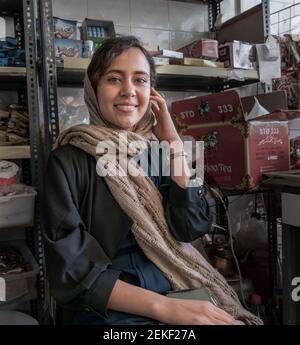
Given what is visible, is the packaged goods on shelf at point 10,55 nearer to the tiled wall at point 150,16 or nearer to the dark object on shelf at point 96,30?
the dark object on shelf at point 96,30

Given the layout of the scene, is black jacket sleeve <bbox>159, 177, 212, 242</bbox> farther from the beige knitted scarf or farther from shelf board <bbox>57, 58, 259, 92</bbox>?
shelf board <bbox>57, 58, 259, 92</bbox>

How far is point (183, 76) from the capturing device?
143 centimetres

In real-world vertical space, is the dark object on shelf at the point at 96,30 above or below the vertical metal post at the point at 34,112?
above

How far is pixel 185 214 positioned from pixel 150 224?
100 mm

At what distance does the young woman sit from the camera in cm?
77

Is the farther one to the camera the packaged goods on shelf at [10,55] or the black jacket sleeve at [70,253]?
the packaged goods on shelf at [10,55]

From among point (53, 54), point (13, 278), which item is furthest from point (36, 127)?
point (13, 278)

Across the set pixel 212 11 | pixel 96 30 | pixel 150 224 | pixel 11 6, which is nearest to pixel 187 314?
pixel 150 224

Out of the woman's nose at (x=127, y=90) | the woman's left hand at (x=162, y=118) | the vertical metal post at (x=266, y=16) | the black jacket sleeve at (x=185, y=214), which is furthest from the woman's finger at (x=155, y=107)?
the vertical metal post at (x=266, y=16)

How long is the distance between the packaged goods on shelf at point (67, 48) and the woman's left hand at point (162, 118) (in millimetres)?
424

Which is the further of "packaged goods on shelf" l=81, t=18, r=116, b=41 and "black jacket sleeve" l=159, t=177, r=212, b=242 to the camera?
"packaged goods on shelf" l=81, t=18, r=116, b=41

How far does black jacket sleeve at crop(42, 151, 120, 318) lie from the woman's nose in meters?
0.23

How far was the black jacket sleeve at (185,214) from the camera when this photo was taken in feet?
2.98

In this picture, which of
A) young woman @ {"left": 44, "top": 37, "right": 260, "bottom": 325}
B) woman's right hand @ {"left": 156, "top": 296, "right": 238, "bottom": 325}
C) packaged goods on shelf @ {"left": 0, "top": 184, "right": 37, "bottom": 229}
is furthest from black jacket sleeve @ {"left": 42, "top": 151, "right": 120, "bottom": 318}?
packaged goods on shelf @ {"left": 0, "top": 184, "right": 37, "bottom": 229}
